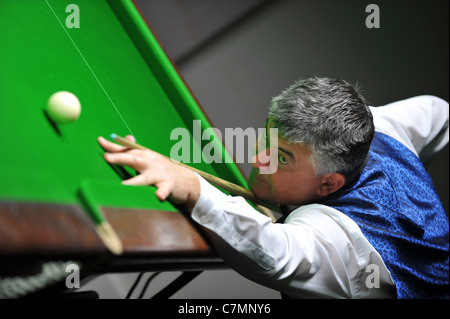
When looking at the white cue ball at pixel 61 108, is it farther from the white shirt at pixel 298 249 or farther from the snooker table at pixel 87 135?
the white shirt at pixel 298 249

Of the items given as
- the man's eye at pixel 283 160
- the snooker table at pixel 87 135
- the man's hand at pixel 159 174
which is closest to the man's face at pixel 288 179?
the man's eye at pixel 283 160

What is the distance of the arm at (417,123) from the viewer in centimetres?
227

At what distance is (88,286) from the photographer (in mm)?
Result: 2953

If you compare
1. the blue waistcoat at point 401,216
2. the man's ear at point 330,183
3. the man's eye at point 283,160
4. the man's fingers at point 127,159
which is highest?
the man's fingers at point 127,159

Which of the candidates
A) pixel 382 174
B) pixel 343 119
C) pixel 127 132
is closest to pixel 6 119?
pixel 127 132

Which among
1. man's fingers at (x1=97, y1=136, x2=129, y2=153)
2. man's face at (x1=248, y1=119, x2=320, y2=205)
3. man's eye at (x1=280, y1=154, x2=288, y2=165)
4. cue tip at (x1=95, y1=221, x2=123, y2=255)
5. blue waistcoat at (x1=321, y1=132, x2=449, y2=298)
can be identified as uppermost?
man's fingers at (x1=97, y1=136, x2=129, y2=153)

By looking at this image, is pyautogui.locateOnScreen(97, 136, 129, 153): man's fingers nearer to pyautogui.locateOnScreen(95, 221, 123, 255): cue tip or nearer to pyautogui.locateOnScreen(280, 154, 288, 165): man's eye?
pyautogui.locateOnScreen(95, 221, 123, 255): cue tip

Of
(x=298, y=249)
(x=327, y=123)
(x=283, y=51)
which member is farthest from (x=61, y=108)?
(x=283, y=51)

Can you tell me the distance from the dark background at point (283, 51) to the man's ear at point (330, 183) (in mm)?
1517

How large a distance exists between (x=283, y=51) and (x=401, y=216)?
1810 millimetres

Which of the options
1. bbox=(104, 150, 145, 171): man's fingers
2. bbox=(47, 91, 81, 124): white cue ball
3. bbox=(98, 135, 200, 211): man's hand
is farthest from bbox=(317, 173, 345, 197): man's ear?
bbox=(47, 91, 81, 124): white cue ball

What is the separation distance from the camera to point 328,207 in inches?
69.6

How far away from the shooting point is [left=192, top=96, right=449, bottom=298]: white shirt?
1454mm
